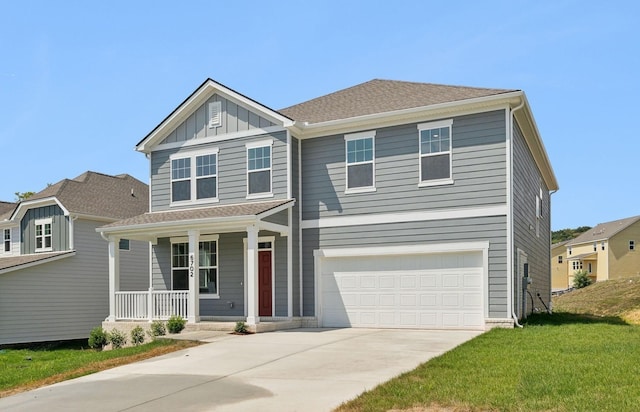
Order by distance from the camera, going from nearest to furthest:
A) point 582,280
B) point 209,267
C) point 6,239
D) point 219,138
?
1. point 219,138
2. point 209,267
3. point 6,239
4. point 582,280

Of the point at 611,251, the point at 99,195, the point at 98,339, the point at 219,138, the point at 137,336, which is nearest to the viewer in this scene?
the point at 137,336

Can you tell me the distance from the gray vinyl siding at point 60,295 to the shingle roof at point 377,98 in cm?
1006

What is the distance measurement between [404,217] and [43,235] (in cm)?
1566

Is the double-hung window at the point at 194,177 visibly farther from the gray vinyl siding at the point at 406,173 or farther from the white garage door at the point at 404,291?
the white garage door at the point at 404,291

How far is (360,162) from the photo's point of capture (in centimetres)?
1703

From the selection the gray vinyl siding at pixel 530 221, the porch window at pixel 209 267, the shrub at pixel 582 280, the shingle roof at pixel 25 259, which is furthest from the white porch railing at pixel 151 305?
the shrub at pixel 582 280

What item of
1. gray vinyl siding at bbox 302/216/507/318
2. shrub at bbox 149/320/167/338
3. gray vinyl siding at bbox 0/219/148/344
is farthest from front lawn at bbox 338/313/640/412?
gray vinyl siding at bbox 0/219/148/344

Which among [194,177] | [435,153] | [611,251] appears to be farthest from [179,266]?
[611,251]

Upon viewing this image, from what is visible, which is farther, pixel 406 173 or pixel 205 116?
pixel 205 116

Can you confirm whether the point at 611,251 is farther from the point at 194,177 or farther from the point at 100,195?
the point at 194,177

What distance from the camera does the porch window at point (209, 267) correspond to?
1855 centimetres

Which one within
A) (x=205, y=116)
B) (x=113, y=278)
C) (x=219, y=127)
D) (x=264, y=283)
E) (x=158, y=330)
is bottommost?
(x=158, y=330)

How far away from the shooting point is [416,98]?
16.9 meters

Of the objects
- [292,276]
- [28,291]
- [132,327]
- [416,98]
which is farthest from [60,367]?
[28,291]
